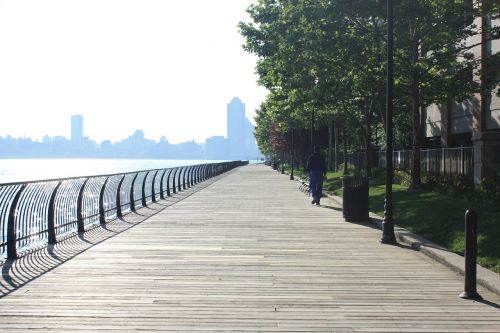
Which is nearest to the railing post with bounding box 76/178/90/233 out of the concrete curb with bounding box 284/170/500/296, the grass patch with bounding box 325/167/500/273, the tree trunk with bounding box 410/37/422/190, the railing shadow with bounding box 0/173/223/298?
the railing shadow with bounding box 0/173/223/298

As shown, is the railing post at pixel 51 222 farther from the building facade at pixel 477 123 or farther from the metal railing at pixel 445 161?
the metal railing at pixel 445 161

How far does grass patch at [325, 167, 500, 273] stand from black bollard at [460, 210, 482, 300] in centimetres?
155

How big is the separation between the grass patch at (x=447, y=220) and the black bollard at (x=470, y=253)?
1.55 meters

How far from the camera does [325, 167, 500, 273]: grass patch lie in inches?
385

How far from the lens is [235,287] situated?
24.4 ft

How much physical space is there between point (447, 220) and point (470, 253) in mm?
6317

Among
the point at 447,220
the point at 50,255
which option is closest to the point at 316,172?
the point at 447,220

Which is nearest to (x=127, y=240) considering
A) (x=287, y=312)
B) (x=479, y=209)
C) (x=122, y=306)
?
(x=122, y=306)

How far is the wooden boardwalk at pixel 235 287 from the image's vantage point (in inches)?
233

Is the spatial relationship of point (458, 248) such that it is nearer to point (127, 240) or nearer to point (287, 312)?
point (287, 312)

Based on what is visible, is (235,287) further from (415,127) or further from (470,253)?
(415,127)

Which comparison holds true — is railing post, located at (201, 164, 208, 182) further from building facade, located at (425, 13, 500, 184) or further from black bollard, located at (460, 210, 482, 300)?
black bollard, located at (460, 210, 482, 300)

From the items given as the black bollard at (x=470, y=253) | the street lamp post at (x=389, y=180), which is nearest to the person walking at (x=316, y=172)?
the street lamp post at (x=389, y=180)

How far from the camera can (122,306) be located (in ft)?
21.3
